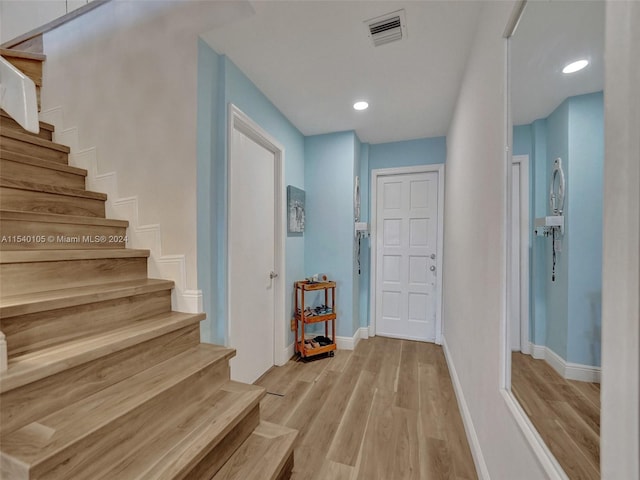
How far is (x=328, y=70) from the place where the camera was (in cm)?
203

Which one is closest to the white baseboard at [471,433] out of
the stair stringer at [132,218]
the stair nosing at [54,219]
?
the stair stringer at [132,218]

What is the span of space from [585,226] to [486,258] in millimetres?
778

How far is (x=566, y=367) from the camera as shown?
711 millimetres

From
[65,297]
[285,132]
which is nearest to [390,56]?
[285,132]

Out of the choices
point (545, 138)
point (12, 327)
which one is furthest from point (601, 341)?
point (12, 327)

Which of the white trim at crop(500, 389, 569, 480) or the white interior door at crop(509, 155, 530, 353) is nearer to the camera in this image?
the white trim at crop(500, 389, 569, 480)

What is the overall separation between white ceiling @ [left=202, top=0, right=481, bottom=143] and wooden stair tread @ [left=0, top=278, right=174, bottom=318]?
1.66 meters

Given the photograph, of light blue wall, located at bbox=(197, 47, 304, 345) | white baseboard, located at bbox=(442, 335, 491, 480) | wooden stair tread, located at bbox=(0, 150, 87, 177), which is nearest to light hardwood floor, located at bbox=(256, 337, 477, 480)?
white baseboard, located at bbox=(442, 335, 491, 480)

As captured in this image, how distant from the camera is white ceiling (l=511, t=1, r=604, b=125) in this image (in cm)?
61

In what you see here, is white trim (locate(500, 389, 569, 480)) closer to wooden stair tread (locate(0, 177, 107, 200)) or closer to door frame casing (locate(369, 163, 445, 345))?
door frame casing (locate(369, 163, 445, 345))

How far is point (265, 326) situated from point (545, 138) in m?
2.38

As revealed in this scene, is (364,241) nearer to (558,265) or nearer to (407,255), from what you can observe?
(407,255)

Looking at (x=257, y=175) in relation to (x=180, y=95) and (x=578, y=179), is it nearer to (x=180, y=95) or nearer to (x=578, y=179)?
(x=180, y=95)

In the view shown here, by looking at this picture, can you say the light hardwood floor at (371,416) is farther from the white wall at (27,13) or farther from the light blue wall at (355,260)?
the white wall at (27,13)
